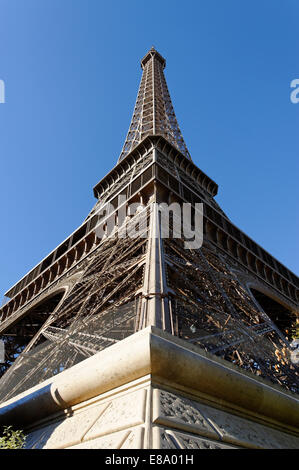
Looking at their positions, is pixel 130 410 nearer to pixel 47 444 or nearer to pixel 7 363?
pixel 47 444

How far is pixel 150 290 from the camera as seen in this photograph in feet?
21.1

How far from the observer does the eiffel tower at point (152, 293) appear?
258 inches

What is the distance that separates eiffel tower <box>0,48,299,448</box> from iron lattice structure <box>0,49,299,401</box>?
0.12ft

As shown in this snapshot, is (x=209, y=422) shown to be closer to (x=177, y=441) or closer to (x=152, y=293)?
(x=177, y=441)

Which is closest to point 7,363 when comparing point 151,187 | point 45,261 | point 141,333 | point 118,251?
point 45,261

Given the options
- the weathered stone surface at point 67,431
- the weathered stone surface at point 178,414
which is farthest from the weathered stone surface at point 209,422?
the weathered stone surface at point 67,431

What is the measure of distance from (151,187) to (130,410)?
12886mm

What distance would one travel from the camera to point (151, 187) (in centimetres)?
1582

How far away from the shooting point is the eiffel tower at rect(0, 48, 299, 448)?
258 inches

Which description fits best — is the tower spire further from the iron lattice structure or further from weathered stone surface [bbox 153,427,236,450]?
weathered stone surface [bbox 153,427,236,450]

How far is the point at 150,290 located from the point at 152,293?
222 mm

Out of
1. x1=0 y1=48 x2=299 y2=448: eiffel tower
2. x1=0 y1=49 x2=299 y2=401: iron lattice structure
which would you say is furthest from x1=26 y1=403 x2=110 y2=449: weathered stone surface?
x1=0 y1=49 x2=299 y2=401: iron lattice structure

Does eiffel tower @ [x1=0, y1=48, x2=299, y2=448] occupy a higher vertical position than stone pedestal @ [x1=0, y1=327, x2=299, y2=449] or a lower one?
higher

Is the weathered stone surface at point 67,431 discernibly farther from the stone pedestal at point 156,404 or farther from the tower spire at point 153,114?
the tower spire at point 153,114
